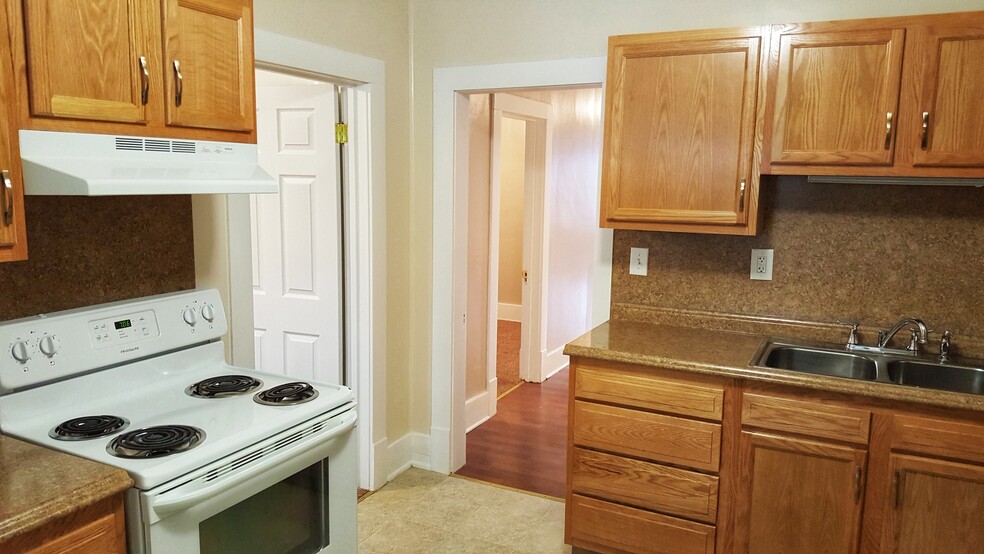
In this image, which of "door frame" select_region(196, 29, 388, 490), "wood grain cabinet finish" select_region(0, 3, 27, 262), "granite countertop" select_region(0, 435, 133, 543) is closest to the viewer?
"granite countertop" select_region(0, 435, 133, 543)

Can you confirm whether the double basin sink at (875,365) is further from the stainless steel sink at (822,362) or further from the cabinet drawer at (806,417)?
the cabinet drawer at (806,417)

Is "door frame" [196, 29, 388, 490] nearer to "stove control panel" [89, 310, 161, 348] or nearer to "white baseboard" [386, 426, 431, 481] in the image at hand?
"white baseboard" [386, 426, 431, 481]

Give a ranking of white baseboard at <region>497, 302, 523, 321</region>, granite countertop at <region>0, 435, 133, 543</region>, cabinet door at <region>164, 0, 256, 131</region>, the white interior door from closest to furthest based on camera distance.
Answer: granite countertop at <region>0, 435, 133, 543</region> → cabinet door at <region>164, 0, 256, 131</region> → the white interior door → white baseboard at <region>497, 302, 523, 321</region>

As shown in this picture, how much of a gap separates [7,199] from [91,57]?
0.41 m

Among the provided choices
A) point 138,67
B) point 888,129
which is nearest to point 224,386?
point 138,67

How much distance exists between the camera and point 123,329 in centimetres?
208

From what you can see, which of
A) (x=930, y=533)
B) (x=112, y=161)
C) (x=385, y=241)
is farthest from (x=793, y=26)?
(x=112, y=161)

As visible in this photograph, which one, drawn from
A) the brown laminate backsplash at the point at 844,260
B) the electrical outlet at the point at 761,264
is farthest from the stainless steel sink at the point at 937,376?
the electrical outlet at the point at 761,264

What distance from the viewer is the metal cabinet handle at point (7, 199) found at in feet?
4.95

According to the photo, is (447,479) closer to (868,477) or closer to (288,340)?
(288,340)

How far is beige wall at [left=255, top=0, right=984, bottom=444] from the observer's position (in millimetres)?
2715

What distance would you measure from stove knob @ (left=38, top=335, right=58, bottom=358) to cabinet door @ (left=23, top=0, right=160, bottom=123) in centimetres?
62

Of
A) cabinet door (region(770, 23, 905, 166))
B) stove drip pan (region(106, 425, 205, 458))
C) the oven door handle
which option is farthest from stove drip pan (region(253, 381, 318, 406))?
cabinet door (region(770, 23, 905, 166))

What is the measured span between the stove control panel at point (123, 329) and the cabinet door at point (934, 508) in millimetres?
2326
